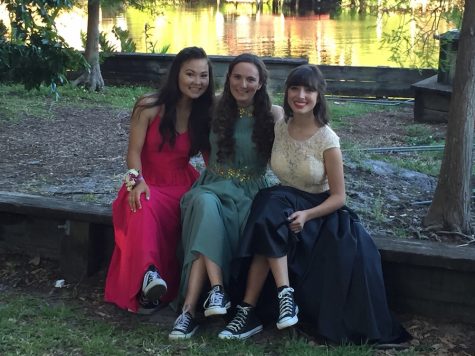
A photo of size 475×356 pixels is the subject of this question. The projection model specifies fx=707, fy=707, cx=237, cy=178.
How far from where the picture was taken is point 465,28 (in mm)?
4125

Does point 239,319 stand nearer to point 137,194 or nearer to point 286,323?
point 286,323

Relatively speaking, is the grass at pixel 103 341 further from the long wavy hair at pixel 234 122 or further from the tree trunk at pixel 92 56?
the tree trunk at pixel 92 56

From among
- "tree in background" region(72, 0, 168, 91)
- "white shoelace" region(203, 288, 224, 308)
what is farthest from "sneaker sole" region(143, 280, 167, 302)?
"tree in background" region(72, 0, 168, 91)

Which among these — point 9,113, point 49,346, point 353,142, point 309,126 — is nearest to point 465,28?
point 309,126

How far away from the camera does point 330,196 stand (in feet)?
10.9

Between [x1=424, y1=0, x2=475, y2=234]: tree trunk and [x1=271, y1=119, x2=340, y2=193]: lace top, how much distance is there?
1.19 meters

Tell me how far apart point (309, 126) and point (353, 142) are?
4376mm

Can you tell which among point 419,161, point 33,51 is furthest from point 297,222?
point 419,161

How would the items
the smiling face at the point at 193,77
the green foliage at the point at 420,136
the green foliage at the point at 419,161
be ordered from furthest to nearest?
1. the green foliage at the point at 420,136
2. the green foliage at the point at 419,161
3. the smiling face at the point at 193,77

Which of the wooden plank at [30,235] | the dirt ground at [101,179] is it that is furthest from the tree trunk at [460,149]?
the wooden plank at [30,235]

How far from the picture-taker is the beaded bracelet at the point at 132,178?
355 cm

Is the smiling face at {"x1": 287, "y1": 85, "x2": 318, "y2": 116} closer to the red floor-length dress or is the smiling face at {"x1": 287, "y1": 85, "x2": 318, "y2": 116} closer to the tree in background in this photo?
the red floor-length dress

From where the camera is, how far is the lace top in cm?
336

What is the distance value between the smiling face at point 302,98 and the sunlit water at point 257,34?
10.9 metres
